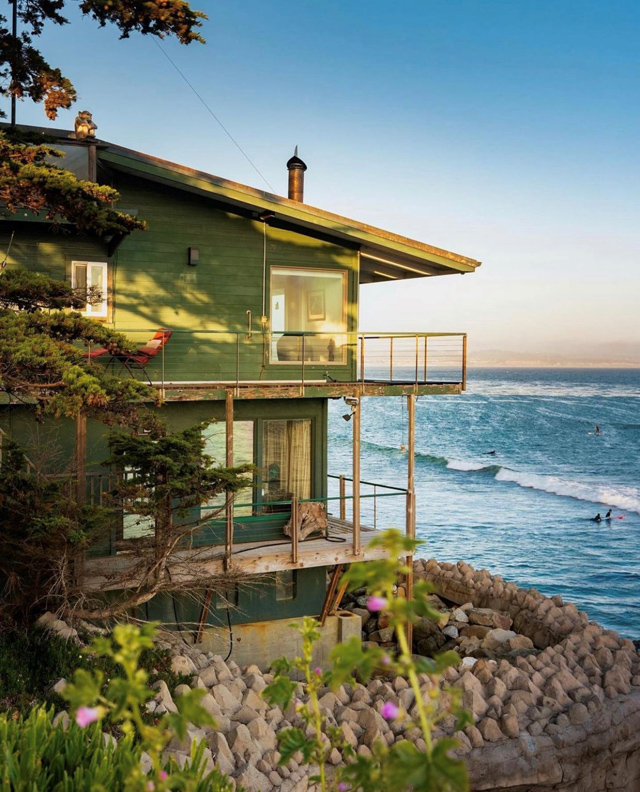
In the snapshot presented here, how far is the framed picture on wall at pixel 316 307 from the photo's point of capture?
1508cm

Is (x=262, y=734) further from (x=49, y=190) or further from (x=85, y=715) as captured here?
(x=85, y=715)

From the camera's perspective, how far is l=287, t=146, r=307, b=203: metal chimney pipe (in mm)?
16234

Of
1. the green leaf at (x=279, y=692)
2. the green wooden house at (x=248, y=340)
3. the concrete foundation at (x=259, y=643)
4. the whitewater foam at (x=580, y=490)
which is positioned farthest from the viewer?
the whitewater foam at (x=580, y=490)

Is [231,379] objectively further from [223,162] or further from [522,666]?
[223,162]

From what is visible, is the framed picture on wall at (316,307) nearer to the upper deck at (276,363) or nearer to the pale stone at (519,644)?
the upper deck at (276,363)

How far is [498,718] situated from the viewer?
37.8 feet

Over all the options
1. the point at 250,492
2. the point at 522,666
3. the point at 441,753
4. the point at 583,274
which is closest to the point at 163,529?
the point at 250,492

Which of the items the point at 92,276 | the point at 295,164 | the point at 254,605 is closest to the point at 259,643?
the point at 254,605

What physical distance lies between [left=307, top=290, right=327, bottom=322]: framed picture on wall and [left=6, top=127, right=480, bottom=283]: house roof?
1.06 m

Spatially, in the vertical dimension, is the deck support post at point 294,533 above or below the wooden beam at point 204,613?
above

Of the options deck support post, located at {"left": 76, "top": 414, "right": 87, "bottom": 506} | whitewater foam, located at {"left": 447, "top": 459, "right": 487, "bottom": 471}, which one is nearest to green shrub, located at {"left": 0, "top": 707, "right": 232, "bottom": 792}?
deck support post, located at {"left": 76, "top": 414, "right": 87, "bottom": 506}

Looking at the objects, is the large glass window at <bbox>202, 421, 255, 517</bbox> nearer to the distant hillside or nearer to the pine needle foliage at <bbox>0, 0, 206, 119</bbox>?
the pine needle foliage at <bbox>0, 0, 206, 119</bbox>

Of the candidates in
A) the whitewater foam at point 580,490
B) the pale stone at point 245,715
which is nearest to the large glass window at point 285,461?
the pale stone at point 245,715

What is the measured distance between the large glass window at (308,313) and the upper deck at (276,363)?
0.02 m
